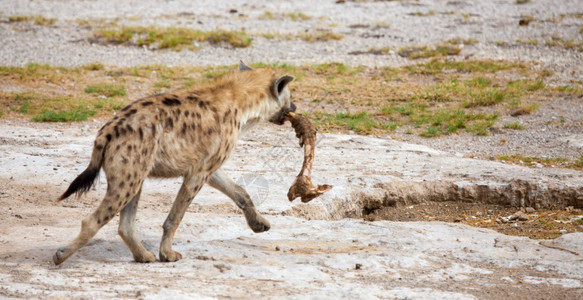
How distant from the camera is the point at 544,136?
7734 mm

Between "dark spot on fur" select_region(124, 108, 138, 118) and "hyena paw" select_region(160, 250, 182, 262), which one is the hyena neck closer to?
"dark spot on fur" select_region(124, 108, 138, 118)

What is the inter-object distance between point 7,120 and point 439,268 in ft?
17.2

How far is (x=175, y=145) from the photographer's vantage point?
3959mm

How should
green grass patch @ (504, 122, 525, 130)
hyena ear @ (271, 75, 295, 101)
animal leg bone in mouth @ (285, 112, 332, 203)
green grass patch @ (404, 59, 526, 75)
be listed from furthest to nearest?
green grass patch @ (404, 59, 526, 75) → green grass patch @ (504, 122, 525, 130) → hyena ear @ (271, 75, 295, 101) → animal leg bone in mouth @ (285, 112, 332, 203)

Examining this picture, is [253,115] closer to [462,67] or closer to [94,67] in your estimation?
[94,67]

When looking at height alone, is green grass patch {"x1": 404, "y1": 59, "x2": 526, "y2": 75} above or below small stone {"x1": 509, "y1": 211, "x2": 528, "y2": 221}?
above

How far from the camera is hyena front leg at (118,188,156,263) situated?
3916 mm

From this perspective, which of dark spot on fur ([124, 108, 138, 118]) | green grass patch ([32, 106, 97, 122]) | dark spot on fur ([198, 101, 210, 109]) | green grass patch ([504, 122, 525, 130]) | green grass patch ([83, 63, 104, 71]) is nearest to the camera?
dark spot on fur ([124, 108, 138, 118])

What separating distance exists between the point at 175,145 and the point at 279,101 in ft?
3.00

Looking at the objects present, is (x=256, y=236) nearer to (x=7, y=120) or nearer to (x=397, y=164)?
(x=397, y=164)

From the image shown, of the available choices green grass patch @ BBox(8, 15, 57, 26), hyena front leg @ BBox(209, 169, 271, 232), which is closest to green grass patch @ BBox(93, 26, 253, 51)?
green grass patch @ BBox(8, 15, 57, 26)

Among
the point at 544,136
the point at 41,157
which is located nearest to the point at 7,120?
the point at 41,157

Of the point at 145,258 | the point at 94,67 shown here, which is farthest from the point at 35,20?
the point at 145,258

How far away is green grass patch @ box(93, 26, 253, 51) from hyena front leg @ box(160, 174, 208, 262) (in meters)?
7.65
